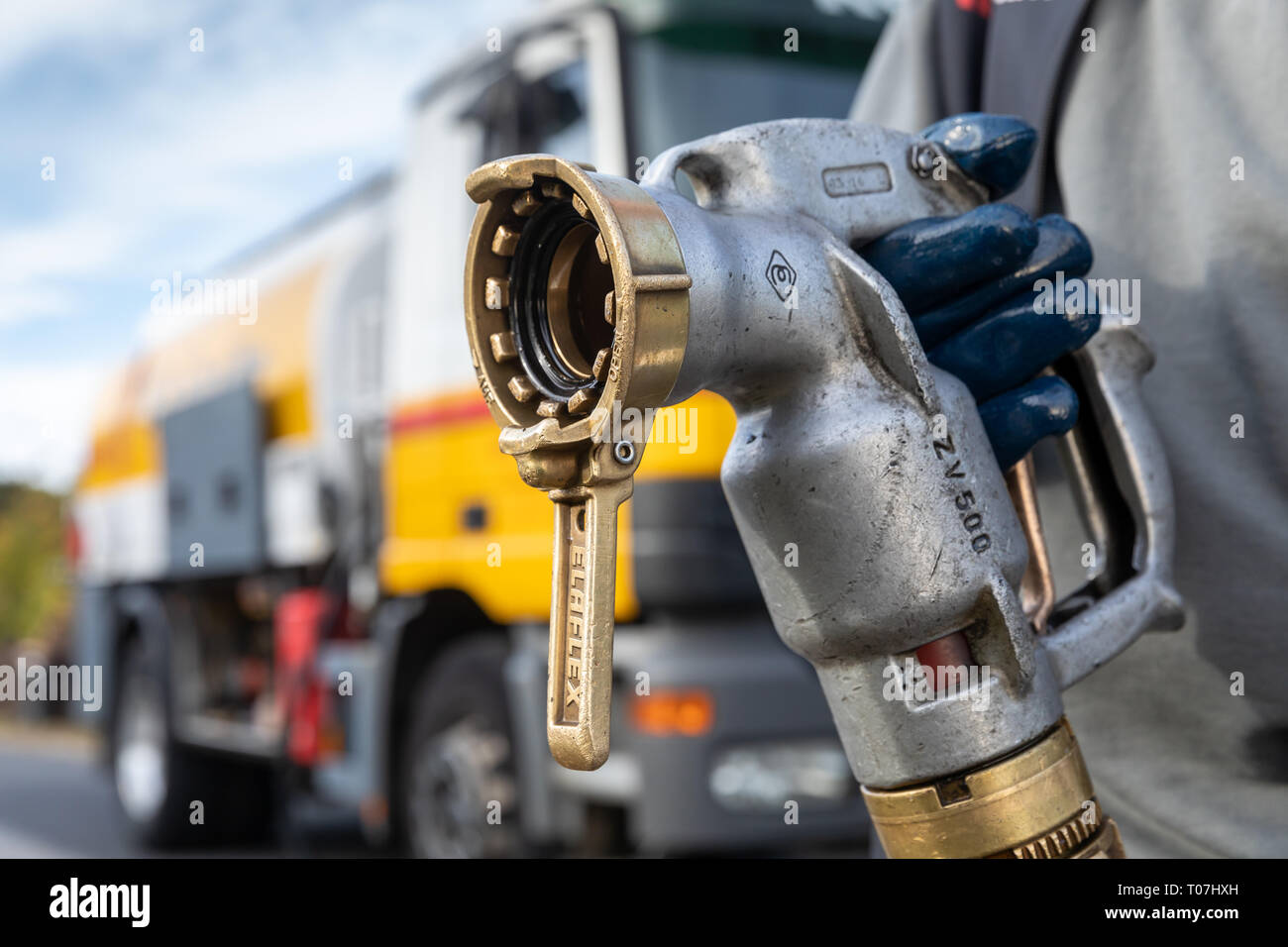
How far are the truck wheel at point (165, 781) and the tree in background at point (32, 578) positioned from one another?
11.3 metres

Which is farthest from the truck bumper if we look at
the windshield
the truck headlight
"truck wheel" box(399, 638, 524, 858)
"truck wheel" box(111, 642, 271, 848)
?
"truck wheel" box(111, 642, 271, 848)

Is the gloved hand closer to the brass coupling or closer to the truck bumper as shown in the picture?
the brass coupling

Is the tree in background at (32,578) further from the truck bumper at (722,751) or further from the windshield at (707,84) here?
the windshield at (707,84)

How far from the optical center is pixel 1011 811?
0.94 m

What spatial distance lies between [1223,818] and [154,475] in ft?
22.5

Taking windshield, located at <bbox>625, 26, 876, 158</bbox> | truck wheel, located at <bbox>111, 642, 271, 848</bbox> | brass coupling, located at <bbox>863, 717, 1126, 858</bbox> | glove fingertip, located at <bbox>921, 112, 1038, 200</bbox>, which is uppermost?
windshield, located at <bbox>625, 26, 876, 158</bbox>

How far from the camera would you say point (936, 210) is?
1051 mm

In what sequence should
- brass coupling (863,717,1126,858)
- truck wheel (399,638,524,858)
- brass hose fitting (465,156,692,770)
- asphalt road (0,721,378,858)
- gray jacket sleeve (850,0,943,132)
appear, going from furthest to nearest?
asphalt road (0,721,378,858), truck wheel (399,638,524,858), gray jacket sleeve (850,0,943,132), brass coupling (863,717,1126,858), brass hose fitting (465,156,692,770)

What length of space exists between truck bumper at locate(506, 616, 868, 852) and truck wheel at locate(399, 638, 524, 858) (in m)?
0.22

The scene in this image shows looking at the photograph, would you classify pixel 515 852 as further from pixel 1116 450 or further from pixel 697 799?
pixel 1116 450

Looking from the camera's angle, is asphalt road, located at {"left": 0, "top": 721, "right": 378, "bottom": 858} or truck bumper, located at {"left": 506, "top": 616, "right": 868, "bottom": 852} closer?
truck bumper, located at {"left": 506, "top": 616, "right": 868, "bottom": 852}

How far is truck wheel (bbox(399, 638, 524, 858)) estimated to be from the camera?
3.89 m

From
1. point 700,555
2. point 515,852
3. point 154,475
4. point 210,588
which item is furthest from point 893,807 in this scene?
point 154,475

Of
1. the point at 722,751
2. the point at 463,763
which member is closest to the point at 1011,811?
the point at 722,751
